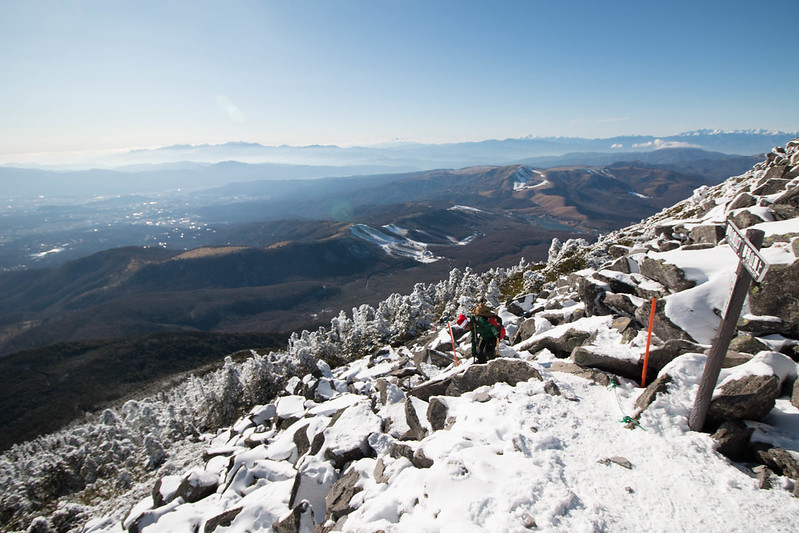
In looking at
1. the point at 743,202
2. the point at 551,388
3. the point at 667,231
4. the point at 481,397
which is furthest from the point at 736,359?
the point at 743,202

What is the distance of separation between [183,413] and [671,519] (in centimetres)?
6484

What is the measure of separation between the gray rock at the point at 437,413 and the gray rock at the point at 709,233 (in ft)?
56.1

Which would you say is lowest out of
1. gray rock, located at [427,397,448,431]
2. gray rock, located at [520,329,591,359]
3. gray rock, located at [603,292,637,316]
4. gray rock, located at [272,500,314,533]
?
gray rock, located at [272,500,314,533]

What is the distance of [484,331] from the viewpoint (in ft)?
48.4

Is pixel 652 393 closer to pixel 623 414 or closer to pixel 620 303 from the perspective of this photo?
pixel 623 414

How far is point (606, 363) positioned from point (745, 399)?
374cm

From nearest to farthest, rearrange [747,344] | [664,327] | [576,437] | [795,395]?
[795,395], [576,437], [747,344], [664,327]

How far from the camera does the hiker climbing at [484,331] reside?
1465 cm

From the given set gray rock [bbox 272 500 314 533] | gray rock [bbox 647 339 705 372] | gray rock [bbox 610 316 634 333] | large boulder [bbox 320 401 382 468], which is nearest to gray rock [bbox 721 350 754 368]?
gray rock [bbox 647 339 705 372]

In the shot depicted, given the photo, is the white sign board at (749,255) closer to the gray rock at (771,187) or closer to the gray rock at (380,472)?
the gray rock at (380,472)

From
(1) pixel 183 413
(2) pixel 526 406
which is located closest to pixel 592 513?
(2) pixel 526 406

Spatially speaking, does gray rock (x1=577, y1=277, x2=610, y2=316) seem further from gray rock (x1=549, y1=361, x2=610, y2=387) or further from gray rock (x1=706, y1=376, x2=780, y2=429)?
gray rock (x1=706, y1=376, x2=780, y2=429)

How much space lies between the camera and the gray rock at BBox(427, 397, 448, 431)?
40.5ft

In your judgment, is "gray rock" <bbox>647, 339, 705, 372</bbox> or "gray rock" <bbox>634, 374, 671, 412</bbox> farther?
"gray rock" <bbox>647, 339, 705, 372</bbox>
